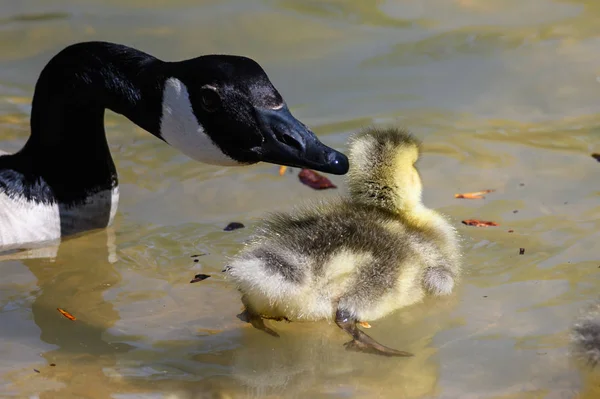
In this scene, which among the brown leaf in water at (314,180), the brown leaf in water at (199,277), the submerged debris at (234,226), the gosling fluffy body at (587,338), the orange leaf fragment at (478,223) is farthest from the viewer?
the brown leaf in water at (314,180)

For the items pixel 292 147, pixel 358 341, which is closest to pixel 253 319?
pixel 358 341

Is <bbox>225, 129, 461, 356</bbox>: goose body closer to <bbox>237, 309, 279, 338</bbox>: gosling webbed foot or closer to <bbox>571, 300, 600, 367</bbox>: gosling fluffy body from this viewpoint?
<bbox>237, 309, 279, 338</bbox>: gosling webbed foot

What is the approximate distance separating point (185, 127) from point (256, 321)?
32.8 inches

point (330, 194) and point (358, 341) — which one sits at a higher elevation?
point (330, 194)

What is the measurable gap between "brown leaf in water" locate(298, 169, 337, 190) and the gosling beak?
3.86ft

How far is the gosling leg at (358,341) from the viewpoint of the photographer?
3555 millimetres

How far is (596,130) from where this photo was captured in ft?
17.7

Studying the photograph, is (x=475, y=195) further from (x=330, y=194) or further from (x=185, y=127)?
(x=185, y=127)

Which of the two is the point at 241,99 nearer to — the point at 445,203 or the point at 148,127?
the point at 148,127

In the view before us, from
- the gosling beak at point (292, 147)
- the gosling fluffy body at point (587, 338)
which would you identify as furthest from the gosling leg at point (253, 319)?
the gosling fluffy body at point (587, 338)

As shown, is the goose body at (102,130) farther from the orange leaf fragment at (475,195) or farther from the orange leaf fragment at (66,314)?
the orange leaf fragment at (475,195)

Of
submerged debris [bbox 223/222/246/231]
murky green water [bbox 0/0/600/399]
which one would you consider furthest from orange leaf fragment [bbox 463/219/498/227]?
submerged debris [bbox 223/222/246/231]

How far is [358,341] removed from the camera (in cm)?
359

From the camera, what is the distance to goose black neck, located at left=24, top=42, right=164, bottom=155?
424 centimetres
